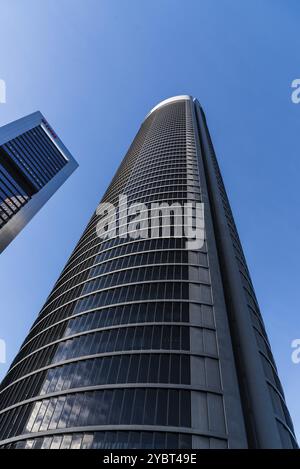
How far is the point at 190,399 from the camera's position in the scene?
28.4 metres

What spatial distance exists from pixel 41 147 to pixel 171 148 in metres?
72.5

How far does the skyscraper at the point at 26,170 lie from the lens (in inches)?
3969

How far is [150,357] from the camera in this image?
109ft
